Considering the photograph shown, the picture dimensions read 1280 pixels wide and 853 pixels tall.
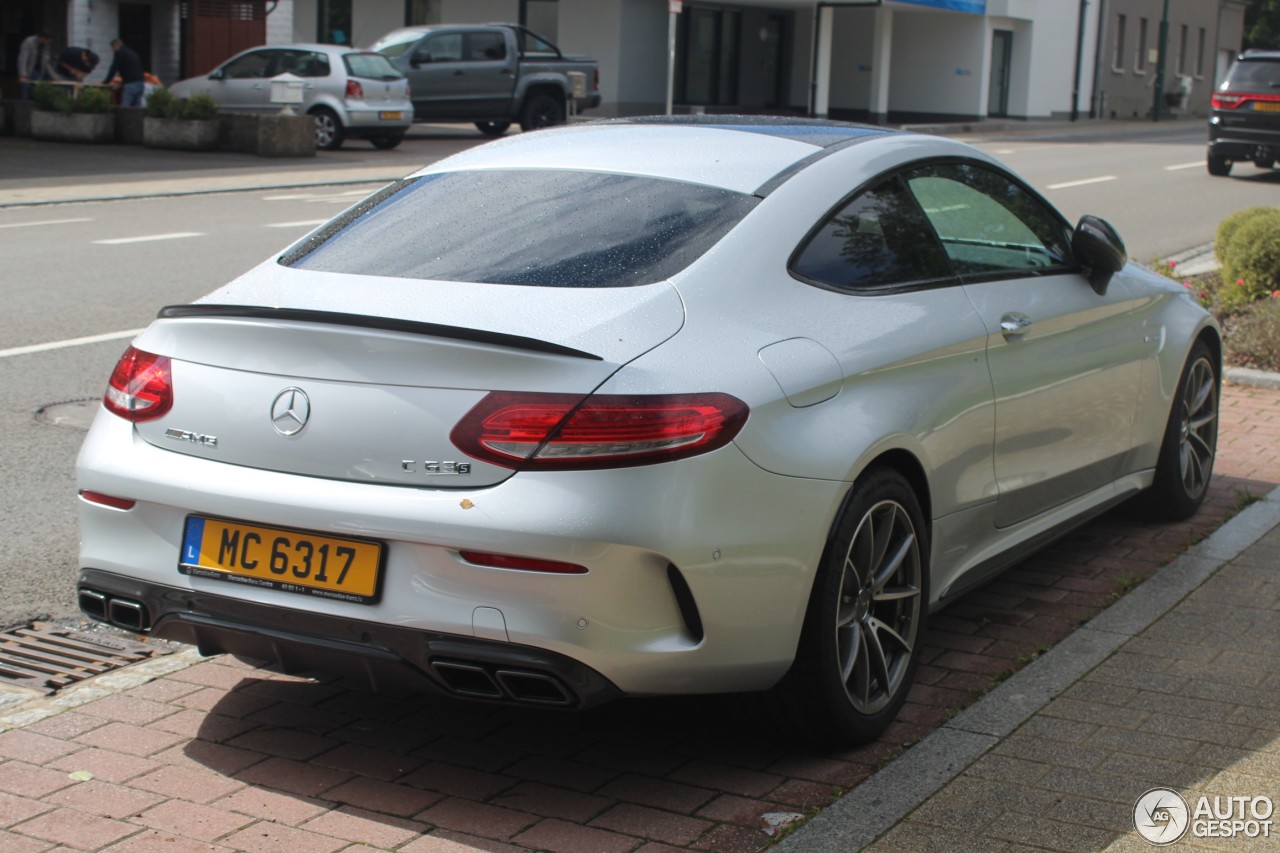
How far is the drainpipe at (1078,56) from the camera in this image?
5264 centimetres

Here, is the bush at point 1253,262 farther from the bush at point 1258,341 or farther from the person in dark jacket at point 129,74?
the person in dark jacket at point 129,74

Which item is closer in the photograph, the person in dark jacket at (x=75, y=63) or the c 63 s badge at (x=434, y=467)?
the c 63 s badge at (x=434, y=467)

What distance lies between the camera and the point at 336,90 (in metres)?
26.2

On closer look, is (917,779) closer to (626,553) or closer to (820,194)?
(626,553)

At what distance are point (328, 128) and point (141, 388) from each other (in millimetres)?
23461

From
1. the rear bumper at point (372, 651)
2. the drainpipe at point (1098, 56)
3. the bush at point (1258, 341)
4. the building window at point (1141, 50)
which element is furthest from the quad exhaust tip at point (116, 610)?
the building window at point (1141, 50)

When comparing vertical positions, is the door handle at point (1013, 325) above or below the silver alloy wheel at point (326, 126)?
below

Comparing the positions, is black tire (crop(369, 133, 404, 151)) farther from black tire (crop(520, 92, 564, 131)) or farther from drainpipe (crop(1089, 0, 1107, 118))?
drainpipe (crop(1089, 0, 1107, 118))

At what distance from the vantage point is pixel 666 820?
374 centimetres

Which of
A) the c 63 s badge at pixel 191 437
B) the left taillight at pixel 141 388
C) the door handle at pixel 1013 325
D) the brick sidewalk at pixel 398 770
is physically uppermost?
the door handle at pixel 1013 325

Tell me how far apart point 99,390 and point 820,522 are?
5.38m

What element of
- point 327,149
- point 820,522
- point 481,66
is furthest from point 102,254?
→ point 481,66

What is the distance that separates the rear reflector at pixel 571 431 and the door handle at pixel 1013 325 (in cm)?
164

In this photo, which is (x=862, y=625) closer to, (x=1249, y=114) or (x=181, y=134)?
(x=181, y=134)
